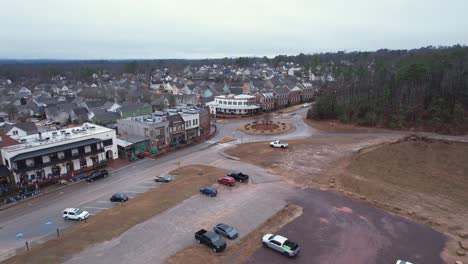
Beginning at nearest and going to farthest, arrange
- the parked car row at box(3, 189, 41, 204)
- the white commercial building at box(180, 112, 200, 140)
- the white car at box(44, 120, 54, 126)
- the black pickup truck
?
the black pickup truck → the parked car row at box(3, 189, 41, 204) → the white commercial building at box(180, 112, 200, 140) → the white car at box(44, 120, 54, 126)

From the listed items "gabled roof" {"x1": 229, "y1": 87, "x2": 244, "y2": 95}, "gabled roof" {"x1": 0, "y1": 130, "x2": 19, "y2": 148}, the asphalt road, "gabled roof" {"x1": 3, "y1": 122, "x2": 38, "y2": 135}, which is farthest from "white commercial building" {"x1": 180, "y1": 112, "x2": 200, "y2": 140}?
"gabled roof" {"x1": 229, "y1": 87, "x2": 244, "y2": 95}

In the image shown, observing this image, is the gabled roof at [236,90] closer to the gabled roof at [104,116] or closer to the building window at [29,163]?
the gabled roof at [104,116]

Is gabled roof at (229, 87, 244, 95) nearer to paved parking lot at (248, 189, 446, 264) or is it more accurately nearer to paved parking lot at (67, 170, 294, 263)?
paved parking lot at (67, 170, 294, 263)

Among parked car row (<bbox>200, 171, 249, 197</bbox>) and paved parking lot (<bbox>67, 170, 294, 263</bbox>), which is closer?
paved parking lot (<bbox>67, 170, 294, 263</bbox>)

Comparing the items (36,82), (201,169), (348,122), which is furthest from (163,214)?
(36,82)

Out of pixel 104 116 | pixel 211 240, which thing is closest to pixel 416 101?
pixel 211 240

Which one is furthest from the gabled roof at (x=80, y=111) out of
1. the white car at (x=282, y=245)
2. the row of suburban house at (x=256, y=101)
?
the white car at (x=282, y=245)
